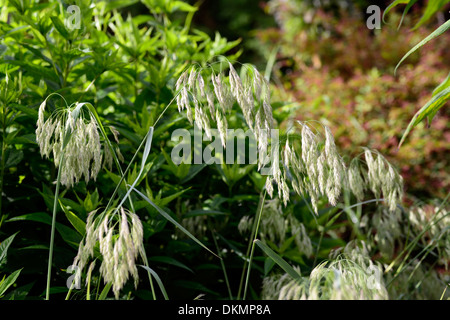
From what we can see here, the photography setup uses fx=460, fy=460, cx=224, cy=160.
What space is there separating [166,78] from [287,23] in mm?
4262

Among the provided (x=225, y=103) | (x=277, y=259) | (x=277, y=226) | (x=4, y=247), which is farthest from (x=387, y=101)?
(x=4, y=247)

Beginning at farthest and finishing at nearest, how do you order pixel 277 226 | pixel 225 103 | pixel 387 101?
pixel 387 101
pixel 277 226
pixel 225 103

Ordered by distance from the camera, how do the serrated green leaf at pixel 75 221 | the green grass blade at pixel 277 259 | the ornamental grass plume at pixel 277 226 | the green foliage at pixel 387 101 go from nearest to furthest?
the green grass blade at pixel 277 259 < the serrated green leaf at pixel 75 221 < the ornamental grass plume at pixel 277 226 < the green foliage at pixel 387 101

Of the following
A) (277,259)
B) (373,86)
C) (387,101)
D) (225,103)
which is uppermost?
(373,86)

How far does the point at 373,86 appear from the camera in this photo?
132 inches

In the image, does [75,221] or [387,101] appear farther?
[387,101]

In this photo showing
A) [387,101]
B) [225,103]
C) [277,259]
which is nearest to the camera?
[277,259]

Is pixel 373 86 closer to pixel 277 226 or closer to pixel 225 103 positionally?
pixel 277 226

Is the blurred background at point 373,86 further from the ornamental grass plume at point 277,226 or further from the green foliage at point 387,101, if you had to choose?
the ornamental grass plume at point 277,226

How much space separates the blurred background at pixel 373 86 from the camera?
3086 millimetres

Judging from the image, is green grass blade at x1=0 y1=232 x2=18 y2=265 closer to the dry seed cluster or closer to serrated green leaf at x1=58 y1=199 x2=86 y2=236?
serrated green leaf at x1=58 y1=199 x2=86 y2=236

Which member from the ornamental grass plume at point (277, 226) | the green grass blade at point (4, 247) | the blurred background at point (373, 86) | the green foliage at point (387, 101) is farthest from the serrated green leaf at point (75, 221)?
the green foliage at point (387, 101)

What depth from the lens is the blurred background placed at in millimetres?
3086
